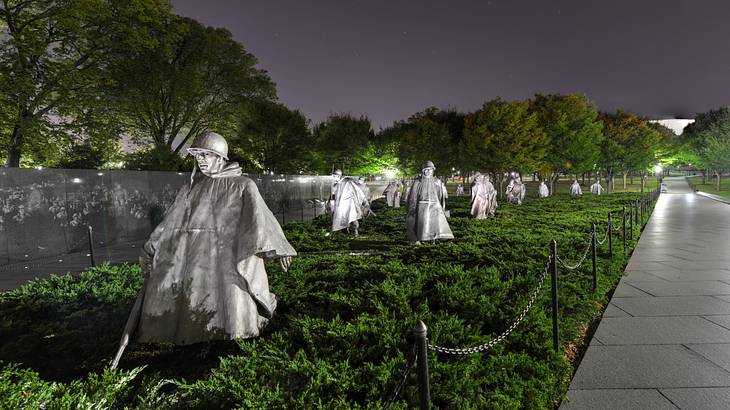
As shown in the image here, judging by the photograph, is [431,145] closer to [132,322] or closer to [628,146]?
[628,146]

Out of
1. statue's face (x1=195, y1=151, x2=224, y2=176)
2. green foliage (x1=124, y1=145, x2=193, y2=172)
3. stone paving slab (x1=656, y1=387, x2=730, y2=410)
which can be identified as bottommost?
stone paving slab (x1=656, y1=387, x2=730, y2=410)

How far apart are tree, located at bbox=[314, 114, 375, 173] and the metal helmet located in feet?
152

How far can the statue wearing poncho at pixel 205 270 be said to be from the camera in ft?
12.6

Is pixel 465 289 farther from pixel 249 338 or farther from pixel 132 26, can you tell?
pixel 132 26

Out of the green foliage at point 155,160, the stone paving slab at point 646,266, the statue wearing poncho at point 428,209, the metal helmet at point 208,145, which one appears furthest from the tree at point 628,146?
the metal helmet at point 208,145

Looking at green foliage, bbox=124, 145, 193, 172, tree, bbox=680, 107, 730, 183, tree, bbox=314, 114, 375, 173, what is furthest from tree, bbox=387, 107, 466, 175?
green foliage, bbox=124, 145, 193, 172

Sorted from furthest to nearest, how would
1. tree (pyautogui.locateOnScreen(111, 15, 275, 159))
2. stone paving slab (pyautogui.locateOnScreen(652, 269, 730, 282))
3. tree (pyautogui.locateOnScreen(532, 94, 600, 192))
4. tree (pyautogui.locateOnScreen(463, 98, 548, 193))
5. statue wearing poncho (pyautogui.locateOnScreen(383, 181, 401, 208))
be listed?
tree (pyautogui.locateOnScreen(532, 94, 600, 192)), tree (pyautogui.locateOnScreen(463, 98, 548, 193)), statue wearing poncho (pyautogui.locateOnScreen(383, 181, 401, 208)), tree (pyautogui.locateOnScreen(111, 15, 275, 159)), stone paving slab (pyautogui.locateOnScreen(652, 269, 730, 282))

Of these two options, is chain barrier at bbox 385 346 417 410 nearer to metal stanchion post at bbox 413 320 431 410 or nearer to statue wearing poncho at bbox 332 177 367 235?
metal stanchion post at bbox 413 320 431 410

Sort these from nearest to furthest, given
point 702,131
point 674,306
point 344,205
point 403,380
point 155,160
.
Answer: point 403,380, point 674,306, point 344,205, point 155,160, point 702,131

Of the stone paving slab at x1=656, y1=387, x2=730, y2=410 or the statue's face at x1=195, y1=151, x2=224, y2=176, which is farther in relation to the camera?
the statue's face at x1=195, y1=151, x2=224, y2=176

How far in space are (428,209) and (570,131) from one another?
3677cm

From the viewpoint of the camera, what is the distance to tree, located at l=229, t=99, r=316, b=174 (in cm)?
3884

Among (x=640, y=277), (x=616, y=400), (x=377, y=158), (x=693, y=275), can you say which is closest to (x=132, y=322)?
(x=616, y=400)

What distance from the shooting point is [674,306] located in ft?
20.2
